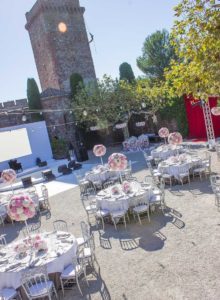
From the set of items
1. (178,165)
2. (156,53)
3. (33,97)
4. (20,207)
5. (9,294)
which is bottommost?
(9,294)

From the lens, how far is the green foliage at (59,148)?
84.2 ft

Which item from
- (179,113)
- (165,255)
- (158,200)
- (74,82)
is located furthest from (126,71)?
(165,255)

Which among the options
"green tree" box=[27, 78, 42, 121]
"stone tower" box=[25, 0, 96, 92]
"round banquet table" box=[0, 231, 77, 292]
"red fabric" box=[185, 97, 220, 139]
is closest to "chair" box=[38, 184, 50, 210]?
"round banquet table" box=[0, 231, 77, 292]

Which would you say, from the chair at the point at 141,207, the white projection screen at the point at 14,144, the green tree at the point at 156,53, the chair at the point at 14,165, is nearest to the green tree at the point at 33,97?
the white projection screen at the point at 14,144

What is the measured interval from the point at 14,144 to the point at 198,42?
20.5 m

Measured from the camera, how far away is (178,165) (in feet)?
38.3

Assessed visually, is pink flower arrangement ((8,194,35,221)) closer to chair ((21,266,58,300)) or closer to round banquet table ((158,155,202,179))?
chair ((21,266,58,300))

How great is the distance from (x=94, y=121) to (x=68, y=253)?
59.9 feet

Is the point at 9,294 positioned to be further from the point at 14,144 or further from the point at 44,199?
the point at 14,144

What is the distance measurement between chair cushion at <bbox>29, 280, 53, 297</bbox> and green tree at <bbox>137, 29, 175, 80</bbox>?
28.6 meters

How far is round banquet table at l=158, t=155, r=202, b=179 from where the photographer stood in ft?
38.1

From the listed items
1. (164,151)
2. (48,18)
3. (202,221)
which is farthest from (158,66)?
(202,221)

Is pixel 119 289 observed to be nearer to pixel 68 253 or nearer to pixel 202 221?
pixel 68 253

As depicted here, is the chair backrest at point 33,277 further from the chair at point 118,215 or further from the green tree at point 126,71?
the green tree at point 126,71
